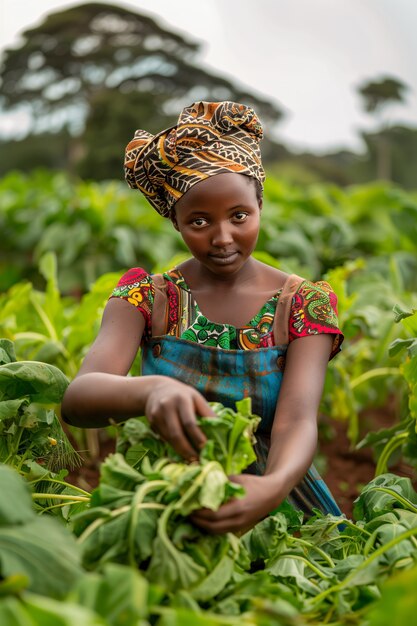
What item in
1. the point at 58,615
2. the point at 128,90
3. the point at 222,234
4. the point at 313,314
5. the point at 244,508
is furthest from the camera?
the point at 128,90

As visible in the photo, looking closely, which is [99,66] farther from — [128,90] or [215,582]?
[215,582]

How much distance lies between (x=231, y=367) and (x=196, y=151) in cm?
57

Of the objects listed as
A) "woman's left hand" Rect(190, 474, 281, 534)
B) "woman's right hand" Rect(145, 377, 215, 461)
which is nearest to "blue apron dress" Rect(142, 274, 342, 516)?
"woman's left hand" Rect(190, 474, 281, 534)

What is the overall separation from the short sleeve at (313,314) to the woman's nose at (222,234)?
0.28m

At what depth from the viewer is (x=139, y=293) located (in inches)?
94.6

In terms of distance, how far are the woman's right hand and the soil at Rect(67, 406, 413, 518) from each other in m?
2.04

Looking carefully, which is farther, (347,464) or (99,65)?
(99,65)

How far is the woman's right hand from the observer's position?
66.1 inches

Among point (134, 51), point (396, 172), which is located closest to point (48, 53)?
point (134, 51)

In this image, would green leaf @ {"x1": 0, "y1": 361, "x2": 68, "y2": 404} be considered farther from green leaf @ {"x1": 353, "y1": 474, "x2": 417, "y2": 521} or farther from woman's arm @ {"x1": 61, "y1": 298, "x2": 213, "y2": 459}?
green leaf @ {"x1": 353, "y1": 474, "x2": 417, "y2": 521}

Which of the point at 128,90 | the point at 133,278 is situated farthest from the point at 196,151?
the point at 128,90

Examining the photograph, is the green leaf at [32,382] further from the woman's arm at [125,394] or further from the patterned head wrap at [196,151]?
the patterned head wrap at [196,151]

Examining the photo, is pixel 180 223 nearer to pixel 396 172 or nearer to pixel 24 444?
pixel 24 444

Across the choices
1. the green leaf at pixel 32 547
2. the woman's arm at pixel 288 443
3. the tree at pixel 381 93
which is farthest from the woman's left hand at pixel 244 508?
the tree at pixel 381 93
